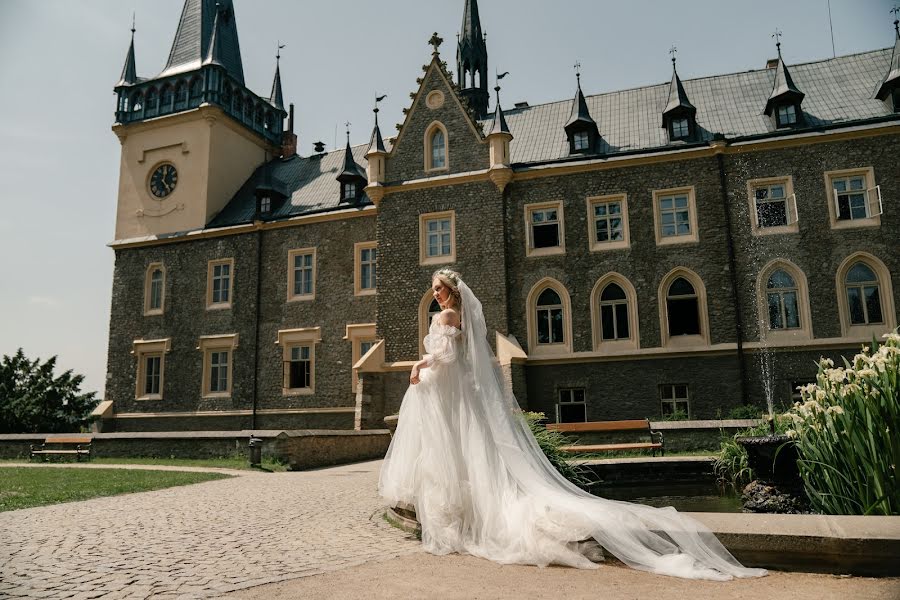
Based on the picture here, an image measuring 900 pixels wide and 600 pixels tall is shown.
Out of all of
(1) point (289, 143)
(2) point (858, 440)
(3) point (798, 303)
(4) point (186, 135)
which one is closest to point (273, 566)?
(2) point (858, 440)

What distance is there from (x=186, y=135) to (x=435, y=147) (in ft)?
40.3

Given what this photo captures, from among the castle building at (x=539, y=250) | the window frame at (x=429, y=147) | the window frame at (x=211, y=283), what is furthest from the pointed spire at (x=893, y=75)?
the window frame at (x=211, y=283)

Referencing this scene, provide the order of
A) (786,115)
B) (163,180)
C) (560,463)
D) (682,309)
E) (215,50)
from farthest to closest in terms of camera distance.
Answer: (215,50) < (163,180) < (786,115) < (682,309) < (560,463)

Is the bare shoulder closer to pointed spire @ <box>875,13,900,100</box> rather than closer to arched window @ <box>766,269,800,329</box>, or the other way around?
arched window @ <box>766,269,800,329</box>

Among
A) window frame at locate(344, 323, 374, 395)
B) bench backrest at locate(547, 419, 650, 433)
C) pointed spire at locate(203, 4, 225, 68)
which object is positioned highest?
pointed spire at locate(203, 4, 225, 68)

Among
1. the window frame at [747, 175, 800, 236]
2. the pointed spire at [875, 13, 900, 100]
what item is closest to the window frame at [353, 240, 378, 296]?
the window frame at [747, 175, 800, 236]

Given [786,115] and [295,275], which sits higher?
[786,115]

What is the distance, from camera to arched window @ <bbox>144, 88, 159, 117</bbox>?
29.5 metres

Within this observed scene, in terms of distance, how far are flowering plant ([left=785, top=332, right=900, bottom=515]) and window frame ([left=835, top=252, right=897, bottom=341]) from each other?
14.9 m

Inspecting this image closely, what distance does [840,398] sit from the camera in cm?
575

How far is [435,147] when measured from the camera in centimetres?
2294

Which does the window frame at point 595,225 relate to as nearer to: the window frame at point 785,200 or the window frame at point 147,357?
the window frame at point 785,200

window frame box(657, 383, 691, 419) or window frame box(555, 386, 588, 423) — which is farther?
window frame box(555, 386, 588, 423)

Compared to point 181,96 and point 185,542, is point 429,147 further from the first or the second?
point 185,542
